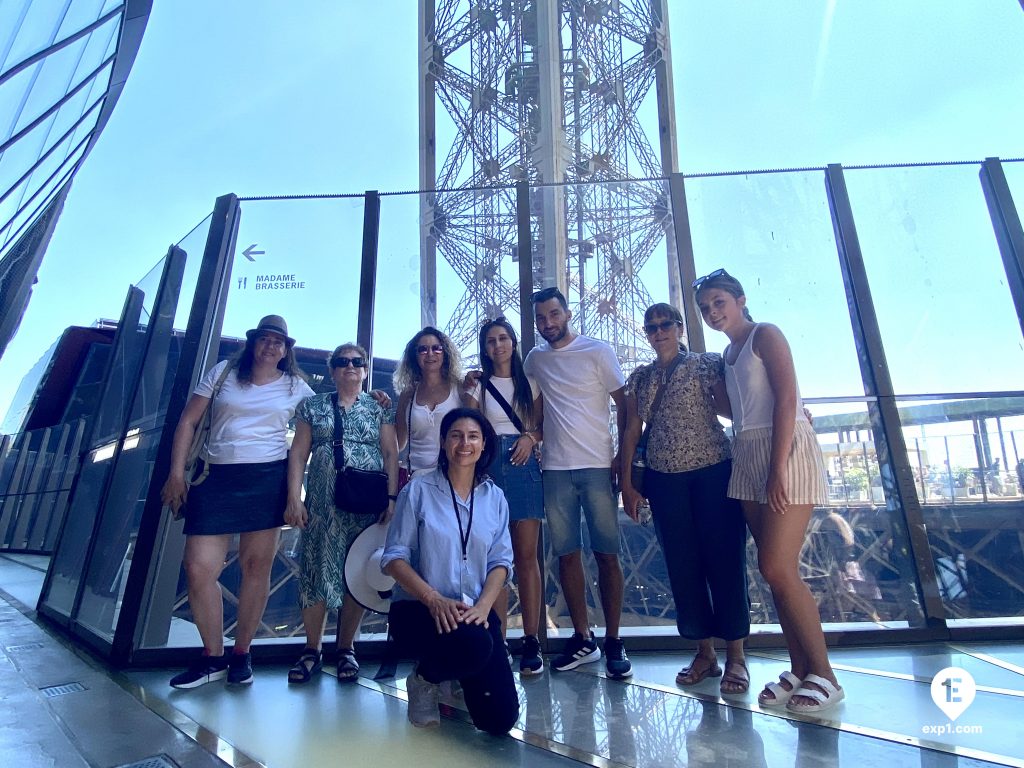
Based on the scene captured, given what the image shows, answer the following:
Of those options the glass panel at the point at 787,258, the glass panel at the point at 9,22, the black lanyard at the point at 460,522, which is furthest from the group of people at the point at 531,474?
the glass panel at the point at 9,22

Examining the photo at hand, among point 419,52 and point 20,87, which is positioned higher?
point 419,52

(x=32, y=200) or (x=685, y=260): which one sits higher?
(x=32, y=200)

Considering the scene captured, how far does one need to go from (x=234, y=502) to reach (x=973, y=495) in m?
3.40

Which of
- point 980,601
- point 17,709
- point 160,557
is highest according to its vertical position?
point 160,557

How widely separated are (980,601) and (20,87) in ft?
20.8

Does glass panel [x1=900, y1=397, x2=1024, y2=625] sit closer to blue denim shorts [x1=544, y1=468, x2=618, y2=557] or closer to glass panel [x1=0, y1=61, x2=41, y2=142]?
blue denim shorts [x1=544, y1=468, x2=618, y2=557]

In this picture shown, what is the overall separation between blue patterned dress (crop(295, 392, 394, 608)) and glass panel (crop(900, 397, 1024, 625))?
102 inches

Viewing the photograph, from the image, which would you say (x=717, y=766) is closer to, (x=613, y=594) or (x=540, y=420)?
(x=613, y=594)

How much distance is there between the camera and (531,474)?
2377 mm

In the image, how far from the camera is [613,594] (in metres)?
2.32

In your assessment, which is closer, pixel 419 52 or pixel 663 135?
pixel 663 135

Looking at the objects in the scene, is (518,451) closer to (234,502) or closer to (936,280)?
(234,502)

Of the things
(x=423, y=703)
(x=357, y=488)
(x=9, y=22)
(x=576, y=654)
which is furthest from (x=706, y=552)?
(x=9, y=22)

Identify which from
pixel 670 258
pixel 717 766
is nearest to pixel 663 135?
pixel 670 258
